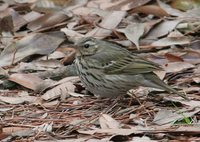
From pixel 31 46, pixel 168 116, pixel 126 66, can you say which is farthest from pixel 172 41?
pixel 168 116

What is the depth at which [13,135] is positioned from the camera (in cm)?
499

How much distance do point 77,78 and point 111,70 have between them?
0.52 m

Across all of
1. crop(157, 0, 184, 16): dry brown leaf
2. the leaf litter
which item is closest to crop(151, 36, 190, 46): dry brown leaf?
the leaf litter

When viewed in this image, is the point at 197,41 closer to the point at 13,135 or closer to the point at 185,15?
the point at 185,15

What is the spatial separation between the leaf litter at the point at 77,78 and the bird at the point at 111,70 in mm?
132

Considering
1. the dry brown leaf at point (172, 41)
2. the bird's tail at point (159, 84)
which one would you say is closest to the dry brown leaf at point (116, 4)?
the dry brown leaf at point (172, 41)

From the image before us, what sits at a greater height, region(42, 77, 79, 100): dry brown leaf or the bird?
the bird

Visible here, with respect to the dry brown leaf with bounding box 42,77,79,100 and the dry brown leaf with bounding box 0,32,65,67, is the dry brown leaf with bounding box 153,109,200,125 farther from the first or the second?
the dry brown leaf with bounding box 0,32,65,67

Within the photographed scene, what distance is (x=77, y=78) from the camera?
20.7 ft

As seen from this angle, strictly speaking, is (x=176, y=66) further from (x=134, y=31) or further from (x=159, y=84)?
(x=134, y=31)

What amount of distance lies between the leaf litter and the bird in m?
0.13

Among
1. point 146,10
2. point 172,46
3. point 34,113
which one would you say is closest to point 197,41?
point 172,46

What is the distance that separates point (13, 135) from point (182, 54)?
7.00ft

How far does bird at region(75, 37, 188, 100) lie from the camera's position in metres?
5.71
